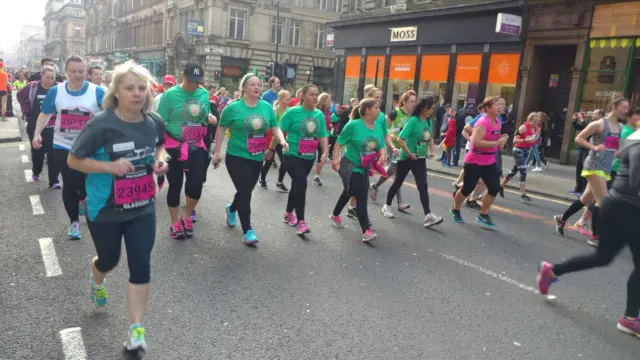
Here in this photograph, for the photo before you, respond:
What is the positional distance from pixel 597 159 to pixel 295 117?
12.9ft

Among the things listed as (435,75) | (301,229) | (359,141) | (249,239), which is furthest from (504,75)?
(249,239)

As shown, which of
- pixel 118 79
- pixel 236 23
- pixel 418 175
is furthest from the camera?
pixel 236 23

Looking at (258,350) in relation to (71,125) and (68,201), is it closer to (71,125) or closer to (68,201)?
(68,201)

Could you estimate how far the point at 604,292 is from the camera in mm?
4918

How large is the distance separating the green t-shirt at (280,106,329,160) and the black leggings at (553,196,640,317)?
341cm

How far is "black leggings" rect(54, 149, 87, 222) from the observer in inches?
204

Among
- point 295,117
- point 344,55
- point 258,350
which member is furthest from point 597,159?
point 344,55

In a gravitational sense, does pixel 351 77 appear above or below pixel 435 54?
below

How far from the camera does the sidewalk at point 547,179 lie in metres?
11.2

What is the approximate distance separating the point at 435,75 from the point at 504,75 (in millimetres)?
3762

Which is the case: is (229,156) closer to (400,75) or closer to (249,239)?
(249,239)

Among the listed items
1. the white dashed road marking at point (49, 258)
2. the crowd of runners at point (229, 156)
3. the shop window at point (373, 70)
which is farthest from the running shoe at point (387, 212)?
the shop window at point (373, 70)

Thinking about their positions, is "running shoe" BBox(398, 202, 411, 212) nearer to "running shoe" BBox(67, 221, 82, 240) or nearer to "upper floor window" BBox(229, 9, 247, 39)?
"running shoe" BBox(67, 221, 82, 240)

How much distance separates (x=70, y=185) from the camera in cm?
523
